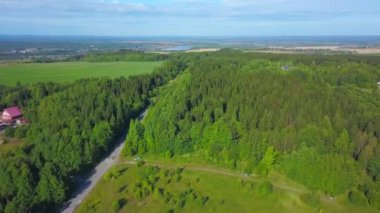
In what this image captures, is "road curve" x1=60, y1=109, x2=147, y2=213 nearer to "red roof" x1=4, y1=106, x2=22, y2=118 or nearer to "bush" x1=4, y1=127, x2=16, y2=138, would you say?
"bush" x1=4, y1=127, x2=16, y2=138

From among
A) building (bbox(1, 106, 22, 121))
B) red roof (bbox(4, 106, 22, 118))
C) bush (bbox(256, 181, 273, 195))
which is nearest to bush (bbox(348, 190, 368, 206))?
bush (bbox(256, 181, 273, 195))

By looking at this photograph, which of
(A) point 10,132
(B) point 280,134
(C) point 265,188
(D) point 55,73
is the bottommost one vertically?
(C) point 265,188

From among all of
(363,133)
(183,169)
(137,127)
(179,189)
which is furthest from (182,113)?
(363,133)

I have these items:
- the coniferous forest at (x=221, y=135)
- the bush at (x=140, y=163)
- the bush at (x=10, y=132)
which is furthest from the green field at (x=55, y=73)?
the bush at (x=140, y=163)

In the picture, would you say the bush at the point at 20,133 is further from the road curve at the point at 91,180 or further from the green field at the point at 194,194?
the green field at the point at 194,194

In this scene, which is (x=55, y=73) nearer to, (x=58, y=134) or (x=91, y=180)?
(x=58, y=134)

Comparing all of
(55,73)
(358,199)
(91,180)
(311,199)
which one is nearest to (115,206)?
(91,180)

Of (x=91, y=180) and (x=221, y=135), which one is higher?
(x=221, y=135)
